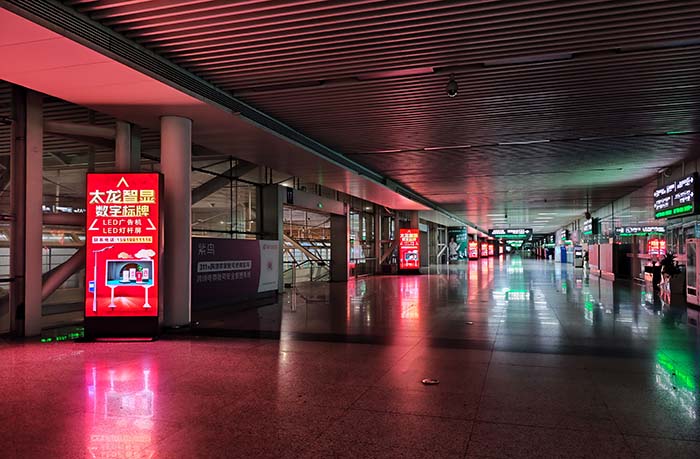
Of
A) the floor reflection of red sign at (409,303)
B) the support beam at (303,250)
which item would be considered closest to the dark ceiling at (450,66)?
the floor reflection of red sign at (409,303)

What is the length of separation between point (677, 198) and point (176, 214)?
13749 millimetres

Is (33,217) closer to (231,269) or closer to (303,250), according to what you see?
(231,269)

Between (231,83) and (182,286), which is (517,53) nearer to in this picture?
(231,83)

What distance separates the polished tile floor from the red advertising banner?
836 millimetres

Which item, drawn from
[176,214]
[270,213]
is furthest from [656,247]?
[176,214]

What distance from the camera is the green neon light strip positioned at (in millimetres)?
14067

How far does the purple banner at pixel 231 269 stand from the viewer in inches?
485

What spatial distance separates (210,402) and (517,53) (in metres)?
5.85

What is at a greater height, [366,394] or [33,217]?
[33,217]

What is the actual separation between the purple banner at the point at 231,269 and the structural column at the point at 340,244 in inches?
274

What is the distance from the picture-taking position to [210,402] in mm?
4922

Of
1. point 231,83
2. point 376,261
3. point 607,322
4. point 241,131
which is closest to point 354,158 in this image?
point 241,131

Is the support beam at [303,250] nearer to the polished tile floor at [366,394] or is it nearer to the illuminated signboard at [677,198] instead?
the polished tile floor at [366,394]

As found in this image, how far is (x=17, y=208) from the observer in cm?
841
